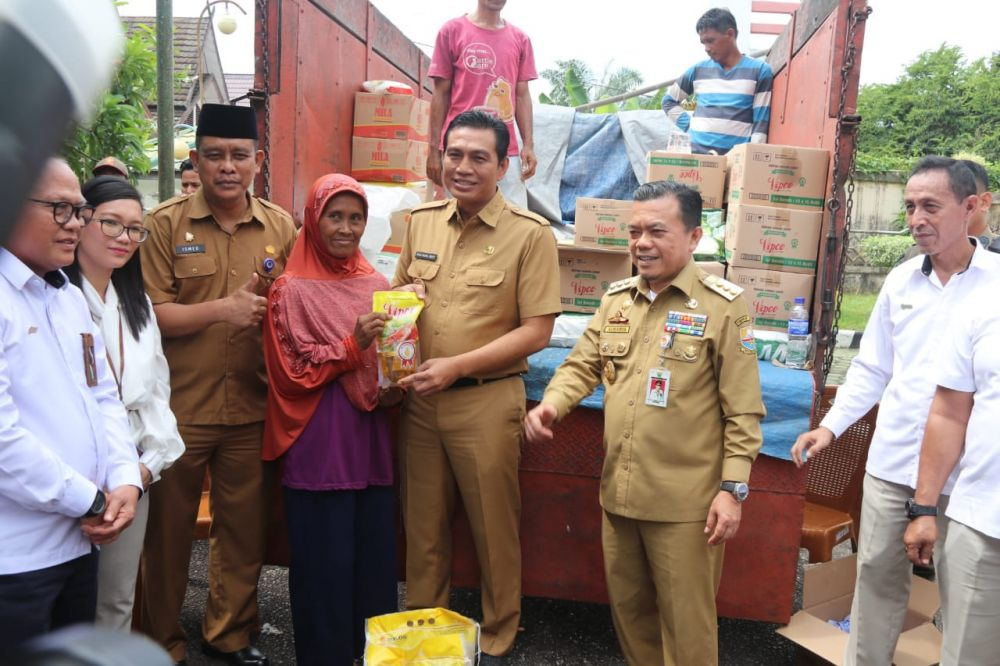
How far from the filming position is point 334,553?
109 inches

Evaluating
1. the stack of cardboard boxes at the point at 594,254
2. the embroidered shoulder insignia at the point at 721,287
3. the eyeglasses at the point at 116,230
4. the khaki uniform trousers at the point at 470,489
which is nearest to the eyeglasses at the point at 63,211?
the eyeglasses at the point at 116,230

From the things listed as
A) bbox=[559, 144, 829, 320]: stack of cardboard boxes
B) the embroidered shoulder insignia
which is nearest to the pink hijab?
the embroidered shoulder insignia

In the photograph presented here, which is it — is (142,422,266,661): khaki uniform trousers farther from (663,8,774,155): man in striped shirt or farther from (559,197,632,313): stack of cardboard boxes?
(663,8,774,155): man in striped shirt

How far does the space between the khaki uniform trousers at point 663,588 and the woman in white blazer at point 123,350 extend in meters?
1.53

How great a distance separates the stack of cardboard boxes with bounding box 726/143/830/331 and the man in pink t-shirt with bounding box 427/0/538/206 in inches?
57.4

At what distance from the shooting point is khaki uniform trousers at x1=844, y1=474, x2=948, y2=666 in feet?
8.96

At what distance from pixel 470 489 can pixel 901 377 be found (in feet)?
5.21

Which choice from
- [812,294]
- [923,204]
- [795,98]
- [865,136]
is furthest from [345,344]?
[865,136]

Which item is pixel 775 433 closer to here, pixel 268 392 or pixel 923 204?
pixel 923 204

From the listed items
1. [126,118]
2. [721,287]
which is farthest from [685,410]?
[126,118]

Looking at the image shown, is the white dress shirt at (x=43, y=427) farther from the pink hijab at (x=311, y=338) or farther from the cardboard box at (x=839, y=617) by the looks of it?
the cardboard box at (x=839, y=617)

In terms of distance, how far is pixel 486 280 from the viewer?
2.86 meters

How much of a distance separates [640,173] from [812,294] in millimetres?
2372

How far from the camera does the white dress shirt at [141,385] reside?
245 cm
